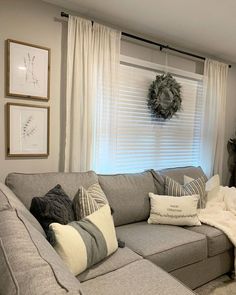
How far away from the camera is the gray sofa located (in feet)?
2.71

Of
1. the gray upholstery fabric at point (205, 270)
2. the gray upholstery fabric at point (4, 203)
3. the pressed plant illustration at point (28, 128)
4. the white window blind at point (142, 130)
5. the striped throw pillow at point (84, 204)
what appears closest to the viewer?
the gray upholstery fabric at point (4, 203)

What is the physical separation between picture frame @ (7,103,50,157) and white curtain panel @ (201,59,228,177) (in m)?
2.41

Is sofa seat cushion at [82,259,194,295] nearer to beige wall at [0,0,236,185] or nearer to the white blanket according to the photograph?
the white blanket

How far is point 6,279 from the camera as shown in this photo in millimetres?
792

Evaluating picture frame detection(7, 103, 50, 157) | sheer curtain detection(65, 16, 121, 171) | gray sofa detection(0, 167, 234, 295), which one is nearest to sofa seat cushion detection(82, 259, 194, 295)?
gray sofa detection(0, 167, 234, 295)

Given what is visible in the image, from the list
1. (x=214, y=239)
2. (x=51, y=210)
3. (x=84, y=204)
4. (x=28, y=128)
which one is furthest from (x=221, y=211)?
(x=28, y=128)

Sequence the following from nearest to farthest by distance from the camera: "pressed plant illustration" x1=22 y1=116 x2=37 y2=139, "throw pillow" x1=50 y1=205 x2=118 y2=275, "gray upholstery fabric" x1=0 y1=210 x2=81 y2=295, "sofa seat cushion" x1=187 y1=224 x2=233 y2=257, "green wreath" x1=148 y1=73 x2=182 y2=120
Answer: "gray upholstery fabric" x1=0 y1=210 x2=81 y2=295
"throw pillow" x1=50 y1=205 x2=118 y2=275
"sofa seat cushion" x1=187 y1=224 x2=233 y2=257
"pressed plant illustration" x1=22 y1=116 x2=37 y2=139
"green wreath" x1=148 y1=73 x2=182 y2=120

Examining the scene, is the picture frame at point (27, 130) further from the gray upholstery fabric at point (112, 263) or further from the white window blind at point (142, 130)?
the gray upholstery fabric at point (112, 263)

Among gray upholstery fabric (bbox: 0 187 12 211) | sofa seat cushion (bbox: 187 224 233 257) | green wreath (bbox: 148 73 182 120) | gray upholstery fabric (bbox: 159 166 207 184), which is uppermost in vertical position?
green wreath (bbox: 148 73 182 120)

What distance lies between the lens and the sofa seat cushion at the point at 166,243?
193 centimetres

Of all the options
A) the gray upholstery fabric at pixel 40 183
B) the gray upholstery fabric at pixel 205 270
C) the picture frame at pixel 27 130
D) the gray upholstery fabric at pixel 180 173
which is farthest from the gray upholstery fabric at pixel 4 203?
the gray upholstery fabric at pixel 180 173

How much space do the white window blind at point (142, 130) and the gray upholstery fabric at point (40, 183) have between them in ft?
1.56

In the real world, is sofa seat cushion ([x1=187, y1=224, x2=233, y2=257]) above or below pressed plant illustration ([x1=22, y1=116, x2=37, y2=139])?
below

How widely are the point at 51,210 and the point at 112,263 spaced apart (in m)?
0.53
